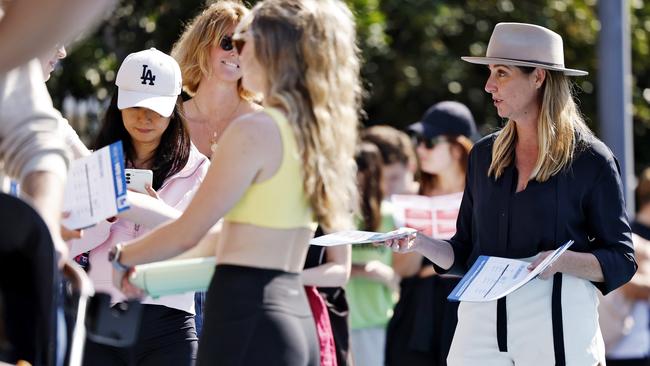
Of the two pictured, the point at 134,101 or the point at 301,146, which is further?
the point at 134,101

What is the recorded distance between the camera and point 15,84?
391cm

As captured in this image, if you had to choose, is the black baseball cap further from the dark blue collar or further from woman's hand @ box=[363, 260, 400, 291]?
the dark blue collar

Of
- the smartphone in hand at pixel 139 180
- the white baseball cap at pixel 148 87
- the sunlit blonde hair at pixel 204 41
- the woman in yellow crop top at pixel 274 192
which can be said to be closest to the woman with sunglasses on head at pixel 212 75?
the sunlit blonde hair at pixel 204 41

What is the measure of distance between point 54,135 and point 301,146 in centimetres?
→ 72

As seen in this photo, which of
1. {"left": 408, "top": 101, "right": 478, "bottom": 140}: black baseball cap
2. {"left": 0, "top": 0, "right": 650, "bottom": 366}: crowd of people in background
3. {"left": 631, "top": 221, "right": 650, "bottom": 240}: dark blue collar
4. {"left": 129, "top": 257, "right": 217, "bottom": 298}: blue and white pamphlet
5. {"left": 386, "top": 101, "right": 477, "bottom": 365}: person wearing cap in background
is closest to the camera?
{"left": 0, "top": 0, "right": 650, "bottom": 366}: crowd of people in background

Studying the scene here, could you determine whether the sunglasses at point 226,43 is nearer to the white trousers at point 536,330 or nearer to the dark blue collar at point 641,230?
the white trousers at point 536,330

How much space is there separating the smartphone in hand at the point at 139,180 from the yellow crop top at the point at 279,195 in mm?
1052

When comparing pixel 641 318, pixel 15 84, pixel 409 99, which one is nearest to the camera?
pixel 15 84

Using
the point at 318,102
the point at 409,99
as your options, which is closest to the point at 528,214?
the point at 318,102

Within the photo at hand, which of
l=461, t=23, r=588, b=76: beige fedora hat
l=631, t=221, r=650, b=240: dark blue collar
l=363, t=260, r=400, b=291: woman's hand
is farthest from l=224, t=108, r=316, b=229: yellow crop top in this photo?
l=631, t=221, r=650, b=240: dark blue collar

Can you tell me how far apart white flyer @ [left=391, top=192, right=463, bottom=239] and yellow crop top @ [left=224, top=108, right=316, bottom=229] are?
349cm

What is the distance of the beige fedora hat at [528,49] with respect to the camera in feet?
17.5

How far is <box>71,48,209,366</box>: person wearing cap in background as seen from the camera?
523 cm

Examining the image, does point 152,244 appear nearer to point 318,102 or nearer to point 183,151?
point 318,102
